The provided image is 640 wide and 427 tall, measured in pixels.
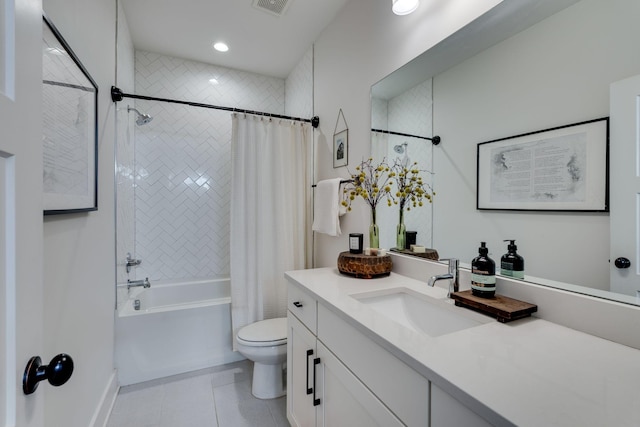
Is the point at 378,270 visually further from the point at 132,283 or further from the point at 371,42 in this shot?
the point at 132,283

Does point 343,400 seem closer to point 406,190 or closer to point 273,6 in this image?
point 406,190

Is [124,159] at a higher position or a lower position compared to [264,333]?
higher

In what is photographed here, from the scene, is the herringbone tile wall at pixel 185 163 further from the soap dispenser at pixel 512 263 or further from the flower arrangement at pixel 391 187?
the soap dispenser at pixel 512 263

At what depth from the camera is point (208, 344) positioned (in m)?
2.24

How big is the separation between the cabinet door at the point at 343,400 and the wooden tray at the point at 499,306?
44 centimetres

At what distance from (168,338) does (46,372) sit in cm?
179

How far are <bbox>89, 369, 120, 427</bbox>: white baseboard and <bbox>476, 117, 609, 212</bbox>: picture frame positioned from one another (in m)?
2.16

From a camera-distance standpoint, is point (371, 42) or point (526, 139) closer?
point (526, 139)

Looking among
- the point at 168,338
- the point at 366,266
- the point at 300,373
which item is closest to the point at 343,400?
the point at 300,373

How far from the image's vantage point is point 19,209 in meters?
0.52

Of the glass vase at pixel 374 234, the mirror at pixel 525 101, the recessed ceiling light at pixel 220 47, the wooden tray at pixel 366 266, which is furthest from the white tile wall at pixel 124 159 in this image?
the mirror at pixel 525 101

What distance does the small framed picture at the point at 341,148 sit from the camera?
1974mm

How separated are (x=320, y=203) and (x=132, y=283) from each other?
1683mm

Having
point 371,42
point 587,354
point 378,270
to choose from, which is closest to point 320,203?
point 378,270
